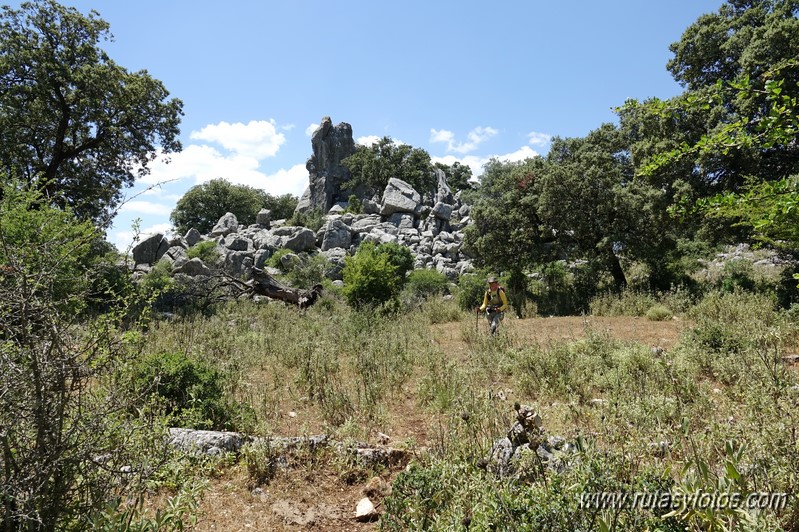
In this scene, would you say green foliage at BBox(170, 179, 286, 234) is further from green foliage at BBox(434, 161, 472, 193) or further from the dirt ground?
the dirt ground

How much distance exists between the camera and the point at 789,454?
2848 millimetres

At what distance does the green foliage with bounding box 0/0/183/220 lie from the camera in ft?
54.2

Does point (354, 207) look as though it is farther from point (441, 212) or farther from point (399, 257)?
point (399, 257)

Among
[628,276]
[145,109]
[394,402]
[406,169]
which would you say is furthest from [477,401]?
[406,169]

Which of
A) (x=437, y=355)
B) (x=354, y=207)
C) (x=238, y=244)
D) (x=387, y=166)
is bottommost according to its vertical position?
(x=437, y=355)

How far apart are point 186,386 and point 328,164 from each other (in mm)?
42481

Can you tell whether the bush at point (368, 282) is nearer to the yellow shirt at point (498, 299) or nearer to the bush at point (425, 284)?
the bush at point (425, 284)

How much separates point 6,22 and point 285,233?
1737 cm

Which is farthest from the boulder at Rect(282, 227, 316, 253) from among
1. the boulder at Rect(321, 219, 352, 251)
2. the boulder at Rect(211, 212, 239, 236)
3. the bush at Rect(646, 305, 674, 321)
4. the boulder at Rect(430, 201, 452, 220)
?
the bush at Rect(646, 305, 674, 321)

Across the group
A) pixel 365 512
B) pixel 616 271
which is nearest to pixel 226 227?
pixel 616 271

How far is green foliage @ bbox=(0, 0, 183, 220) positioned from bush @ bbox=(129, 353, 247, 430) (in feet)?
46.3

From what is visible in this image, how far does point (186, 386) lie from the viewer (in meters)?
5.17

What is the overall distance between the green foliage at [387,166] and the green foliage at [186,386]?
122ft

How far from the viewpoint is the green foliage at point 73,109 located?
16516mm
